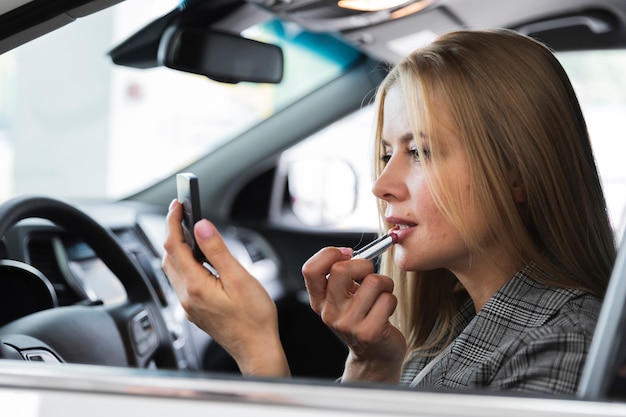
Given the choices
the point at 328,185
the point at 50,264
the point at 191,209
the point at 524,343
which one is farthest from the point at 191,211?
the point at 328,185

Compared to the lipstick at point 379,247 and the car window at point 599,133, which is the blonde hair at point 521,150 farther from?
the car window at point 599,133

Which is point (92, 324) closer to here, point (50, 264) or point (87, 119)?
point (50, 264)

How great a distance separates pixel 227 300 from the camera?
1.13 m

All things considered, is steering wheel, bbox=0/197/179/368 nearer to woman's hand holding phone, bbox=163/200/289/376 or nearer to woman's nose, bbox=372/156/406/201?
woman's hand holding phone, bbox=163/200/289/376

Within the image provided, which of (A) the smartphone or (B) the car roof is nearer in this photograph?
(A) the smartphone

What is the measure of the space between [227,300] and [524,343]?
42cm

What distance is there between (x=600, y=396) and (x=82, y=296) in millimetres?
1377

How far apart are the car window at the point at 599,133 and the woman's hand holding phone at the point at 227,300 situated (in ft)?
5.20

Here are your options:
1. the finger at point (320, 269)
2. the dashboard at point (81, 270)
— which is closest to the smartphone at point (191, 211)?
the finger at point (320, 269)

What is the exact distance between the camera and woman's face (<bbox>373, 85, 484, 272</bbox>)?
4.23ft

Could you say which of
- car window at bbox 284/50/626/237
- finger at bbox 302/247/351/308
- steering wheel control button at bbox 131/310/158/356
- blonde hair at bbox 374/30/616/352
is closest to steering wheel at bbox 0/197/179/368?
steering wheel control button at bbox 131/310/158/356

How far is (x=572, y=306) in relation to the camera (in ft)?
3.94

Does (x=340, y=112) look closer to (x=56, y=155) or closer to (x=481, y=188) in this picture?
(x=481, y=188)

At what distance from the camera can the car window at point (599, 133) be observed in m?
2.83
